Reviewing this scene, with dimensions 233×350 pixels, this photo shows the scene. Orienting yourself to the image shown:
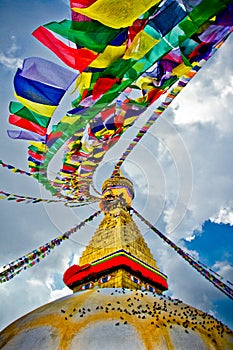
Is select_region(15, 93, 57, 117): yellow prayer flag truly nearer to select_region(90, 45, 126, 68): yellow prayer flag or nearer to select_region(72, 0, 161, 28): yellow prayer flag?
select_region(90, 45, 126, 68): yellow prayer flag

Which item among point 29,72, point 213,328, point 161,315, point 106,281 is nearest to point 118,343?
point 161,315

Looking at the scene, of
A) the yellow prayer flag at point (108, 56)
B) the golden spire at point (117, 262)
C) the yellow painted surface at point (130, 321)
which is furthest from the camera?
the golden spire at point (117, 262)

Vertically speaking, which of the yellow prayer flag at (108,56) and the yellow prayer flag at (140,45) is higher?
the yellow prayer flag at (140,45)

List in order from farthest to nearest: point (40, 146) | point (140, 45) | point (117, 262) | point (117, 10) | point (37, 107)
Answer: point (117, 262) < point (40, 146) < point (37, 107) < point (140, 45) < point (117, 10)

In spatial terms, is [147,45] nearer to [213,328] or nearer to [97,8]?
[97,8]

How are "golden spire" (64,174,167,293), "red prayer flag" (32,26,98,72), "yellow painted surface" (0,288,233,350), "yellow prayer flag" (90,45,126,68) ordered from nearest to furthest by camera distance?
"red prayer flag" (32,26,98,72) → "yellow prayer flag" (90,45,126,68) → "yellow painted surface" (0,288,233,350) → "golden spire" (64,174,167,293)

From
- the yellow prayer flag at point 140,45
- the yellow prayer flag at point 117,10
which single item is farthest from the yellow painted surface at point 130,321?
the yellow prayer flag at point 117,10

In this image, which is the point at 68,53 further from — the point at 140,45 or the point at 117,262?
the point at 117,262

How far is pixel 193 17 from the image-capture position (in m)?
2.75

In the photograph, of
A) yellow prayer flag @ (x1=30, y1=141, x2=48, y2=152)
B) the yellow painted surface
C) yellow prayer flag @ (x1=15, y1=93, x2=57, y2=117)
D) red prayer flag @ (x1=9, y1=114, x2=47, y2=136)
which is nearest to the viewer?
yellow prayer flag @ (x1=15, y1=93, x2=57, y2=117)

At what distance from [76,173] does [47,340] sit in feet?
11.5

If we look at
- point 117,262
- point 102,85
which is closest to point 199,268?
point 117,262

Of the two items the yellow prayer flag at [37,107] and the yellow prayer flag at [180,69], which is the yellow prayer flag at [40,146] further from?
the yellow prayer flag at [180,69]

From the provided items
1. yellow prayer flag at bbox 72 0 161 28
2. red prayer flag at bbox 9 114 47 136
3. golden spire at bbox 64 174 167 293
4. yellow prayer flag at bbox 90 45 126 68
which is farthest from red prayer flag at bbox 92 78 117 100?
golden spire at bbox 64 174 167 293
